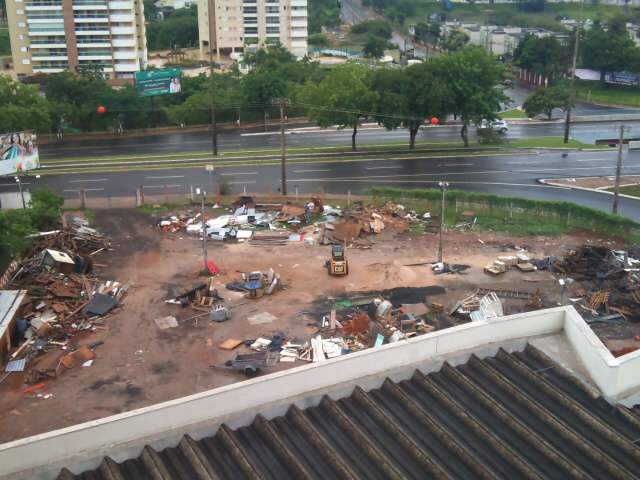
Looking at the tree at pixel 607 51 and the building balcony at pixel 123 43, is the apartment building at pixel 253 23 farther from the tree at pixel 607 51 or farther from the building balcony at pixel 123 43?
the tree at pixel 607 51

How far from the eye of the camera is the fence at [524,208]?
3591 centimetres

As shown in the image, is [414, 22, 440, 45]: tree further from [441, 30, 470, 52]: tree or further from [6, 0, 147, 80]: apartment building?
[6, 0, 147, 80]: apartment building

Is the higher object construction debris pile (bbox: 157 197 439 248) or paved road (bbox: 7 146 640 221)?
paved road (bbox: 7 146 640 221)

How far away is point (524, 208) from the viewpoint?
3891cm

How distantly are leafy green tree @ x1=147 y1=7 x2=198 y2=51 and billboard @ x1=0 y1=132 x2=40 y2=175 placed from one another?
291 ft

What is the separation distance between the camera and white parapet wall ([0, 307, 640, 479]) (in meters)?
10.2

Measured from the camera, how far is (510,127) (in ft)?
222

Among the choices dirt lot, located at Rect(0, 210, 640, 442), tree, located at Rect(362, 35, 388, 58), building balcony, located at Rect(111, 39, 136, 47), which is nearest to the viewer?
dirt lot, located at Rect(0, 210, 640, 442)

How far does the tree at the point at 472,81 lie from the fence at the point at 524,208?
53.0 feet

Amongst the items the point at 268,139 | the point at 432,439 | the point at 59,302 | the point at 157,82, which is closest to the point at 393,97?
the point at 268,139

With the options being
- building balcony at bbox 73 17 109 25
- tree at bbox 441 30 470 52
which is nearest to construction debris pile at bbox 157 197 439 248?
building balcony at bbox 73 17 109 25

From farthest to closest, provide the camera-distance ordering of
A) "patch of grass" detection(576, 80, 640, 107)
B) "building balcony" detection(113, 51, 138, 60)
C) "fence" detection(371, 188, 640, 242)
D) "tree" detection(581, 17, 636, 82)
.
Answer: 1. "building balcony" detection(113, 51, 138, 60)
2. "tree" detection(581, 17, 636, 82)
3. "patch of grass" detection(576, 80, 640, 107)
4. "fence" detection(371, 188, 640, 242)

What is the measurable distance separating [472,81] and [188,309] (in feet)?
116

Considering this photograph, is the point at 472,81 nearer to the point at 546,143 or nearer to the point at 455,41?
the point at 546,143
